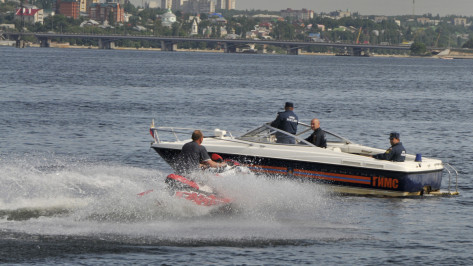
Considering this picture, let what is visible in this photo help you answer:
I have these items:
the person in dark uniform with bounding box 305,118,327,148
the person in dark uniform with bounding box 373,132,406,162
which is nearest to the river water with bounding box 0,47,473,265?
the person in dark uniform with bounding box 373,132,406,162

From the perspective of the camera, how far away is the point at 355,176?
20734mm

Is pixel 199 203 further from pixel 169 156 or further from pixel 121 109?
pixel 121 109

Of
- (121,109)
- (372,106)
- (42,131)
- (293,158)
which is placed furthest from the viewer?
(372,106)

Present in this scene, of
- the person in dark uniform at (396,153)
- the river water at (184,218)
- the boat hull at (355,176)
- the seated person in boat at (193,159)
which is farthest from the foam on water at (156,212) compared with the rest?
the person in dark uniform at (396,153)

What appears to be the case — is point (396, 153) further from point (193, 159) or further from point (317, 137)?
point (193, 159)

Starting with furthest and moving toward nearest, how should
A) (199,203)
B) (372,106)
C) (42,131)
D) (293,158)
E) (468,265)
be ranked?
1. (372,106)
2. (42,131)
3. (293,158)
4. (199,203)
5. (468,265)

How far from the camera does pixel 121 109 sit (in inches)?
1854

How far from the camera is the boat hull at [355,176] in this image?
2058cm

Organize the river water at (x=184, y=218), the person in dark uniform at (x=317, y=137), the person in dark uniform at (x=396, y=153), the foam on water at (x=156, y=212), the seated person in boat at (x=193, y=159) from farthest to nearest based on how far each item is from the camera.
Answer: the person in dark uniform at (x=317, y=137) < the person in dark uniform at (x=396, y=153) < the seated person in boat at (x=193, y=159) < the foam on water at (x=156, y=212) < the river water at (x=184, y=218)

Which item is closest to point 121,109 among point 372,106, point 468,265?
point 372,106

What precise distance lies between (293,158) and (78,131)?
1617cm

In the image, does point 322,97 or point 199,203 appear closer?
point 199,203

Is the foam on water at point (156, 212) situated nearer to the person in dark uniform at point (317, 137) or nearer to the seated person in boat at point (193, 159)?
the seated person in boat at point (193, 159)

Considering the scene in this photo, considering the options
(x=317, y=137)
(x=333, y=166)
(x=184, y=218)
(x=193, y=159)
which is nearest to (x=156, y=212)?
(x=184, y=218)
